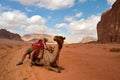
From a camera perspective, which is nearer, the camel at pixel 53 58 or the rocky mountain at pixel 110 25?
the camel at pixel 53 58

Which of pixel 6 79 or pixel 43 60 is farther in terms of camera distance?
pixel 43 60

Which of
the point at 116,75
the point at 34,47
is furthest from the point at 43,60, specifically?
the point at 116,75

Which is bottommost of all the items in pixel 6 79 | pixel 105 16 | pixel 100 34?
pixel 6 79

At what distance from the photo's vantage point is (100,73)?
424 inches

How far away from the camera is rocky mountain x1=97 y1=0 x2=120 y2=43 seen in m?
61.0

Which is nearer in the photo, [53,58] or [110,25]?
[53,58]

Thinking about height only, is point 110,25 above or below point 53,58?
above

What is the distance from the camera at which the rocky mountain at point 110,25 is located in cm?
6100

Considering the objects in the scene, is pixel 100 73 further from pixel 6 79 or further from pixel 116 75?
pixel 6 79

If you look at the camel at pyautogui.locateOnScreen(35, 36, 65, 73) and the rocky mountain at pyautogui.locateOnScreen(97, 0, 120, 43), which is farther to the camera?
the rocky mountain at pyautogui.locateOnScreen(97, 0, 120, 43)

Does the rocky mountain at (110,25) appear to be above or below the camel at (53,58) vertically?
above

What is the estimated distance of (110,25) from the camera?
6600 cm

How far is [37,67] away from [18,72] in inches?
54.9

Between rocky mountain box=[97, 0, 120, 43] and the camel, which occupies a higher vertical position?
rocky mountain box=[97, 0, 120, 43]
